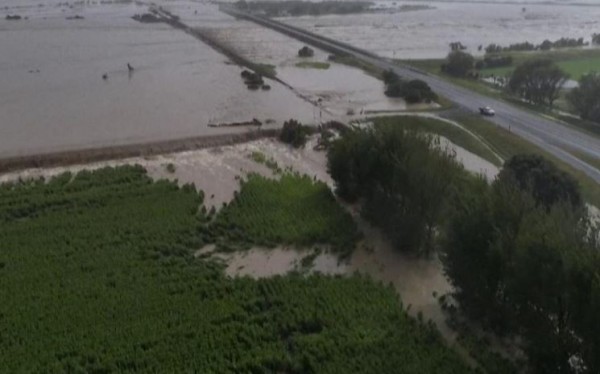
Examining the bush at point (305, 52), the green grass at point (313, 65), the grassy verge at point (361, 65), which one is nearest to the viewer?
the grassy verge at point (361, 65)

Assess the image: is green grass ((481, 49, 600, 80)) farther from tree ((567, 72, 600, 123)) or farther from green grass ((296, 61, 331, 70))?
green grass ((296, 61, 331, 70))

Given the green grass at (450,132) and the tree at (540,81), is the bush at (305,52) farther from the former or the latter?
the green grass at (450,132)

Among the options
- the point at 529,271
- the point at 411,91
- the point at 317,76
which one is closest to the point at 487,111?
the point at 411,91

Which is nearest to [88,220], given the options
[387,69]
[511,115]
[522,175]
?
[522,175]

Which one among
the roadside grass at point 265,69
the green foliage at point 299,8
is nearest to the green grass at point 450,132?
the roadside grass at point 265,69

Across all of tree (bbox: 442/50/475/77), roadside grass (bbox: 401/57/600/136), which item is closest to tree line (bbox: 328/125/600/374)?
roadside grass (bbox: 401/57/600/136)
